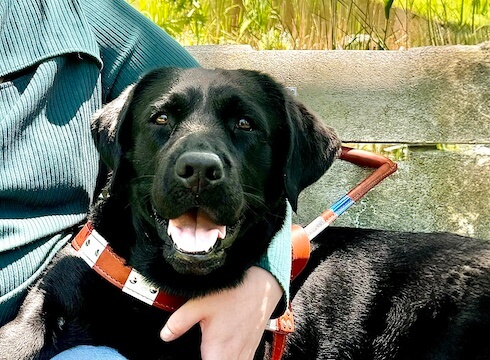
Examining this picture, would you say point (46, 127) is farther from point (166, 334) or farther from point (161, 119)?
point (166, 334)

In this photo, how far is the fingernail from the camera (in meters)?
1.94

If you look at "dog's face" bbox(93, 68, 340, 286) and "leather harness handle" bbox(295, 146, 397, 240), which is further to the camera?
"leather harness handle" bbox(295, 146, 397, 240)

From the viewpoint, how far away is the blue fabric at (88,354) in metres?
1.86

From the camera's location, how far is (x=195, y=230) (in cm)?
192

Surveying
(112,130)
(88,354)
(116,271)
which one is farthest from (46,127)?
(88,354)

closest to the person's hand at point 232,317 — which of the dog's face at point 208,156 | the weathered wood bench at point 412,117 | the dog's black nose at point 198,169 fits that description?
the dog's face at point 208,156

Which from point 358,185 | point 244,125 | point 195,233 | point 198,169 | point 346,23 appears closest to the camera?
point 198,169

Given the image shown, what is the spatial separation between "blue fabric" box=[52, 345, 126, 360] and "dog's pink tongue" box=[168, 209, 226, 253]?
1.16 feet

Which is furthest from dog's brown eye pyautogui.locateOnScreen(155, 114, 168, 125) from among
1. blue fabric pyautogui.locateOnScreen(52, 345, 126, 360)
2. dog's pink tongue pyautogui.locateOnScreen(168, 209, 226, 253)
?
blue fabric pyautogui.locateOnScreen(52, 345, 126, 360)

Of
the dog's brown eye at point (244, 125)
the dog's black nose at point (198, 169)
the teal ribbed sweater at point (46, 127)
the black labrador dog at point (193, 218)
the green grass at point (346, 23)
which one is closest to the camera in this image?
the dog's black nose at point (198, 169)

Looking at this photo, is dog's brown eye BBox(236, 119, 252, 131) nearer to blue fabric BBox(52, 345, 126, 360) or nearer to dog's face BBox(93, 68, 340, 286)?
dog's face BBox(93, 68, 340, 286)

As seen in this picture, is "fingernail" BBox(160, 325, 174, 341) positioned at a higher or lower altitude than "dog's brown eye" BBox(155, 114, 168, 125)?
lower

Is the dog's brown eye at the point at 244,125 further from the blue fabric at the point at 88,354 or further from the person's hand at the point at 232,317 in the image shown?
the blue fabric at the point at 88,354

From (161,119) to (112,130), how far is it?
6.0 inches
